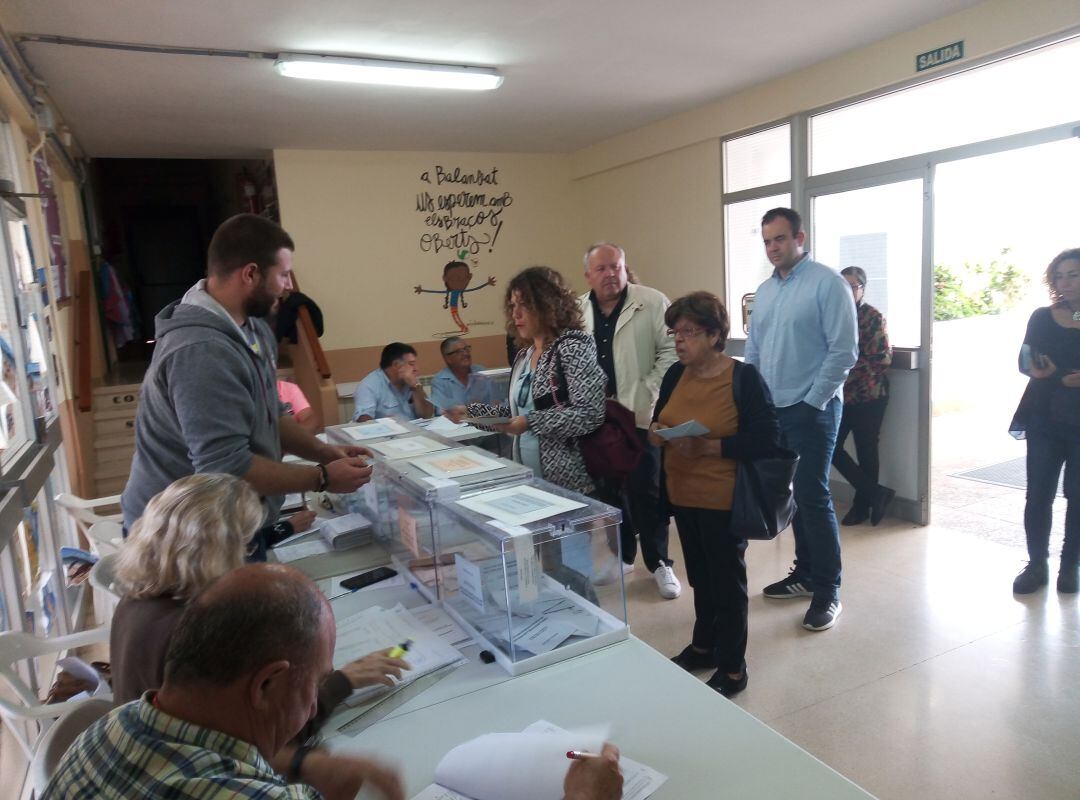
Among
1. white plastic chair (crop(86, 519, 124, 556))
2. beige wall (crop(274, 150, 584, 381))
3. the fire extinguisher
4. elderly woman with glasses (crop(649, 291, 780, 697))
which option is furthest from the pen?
the fire extinguisher

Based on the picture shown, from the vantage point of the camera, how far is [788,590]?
329 cm

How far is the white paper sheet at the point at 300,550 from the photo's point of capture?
223 centimetres

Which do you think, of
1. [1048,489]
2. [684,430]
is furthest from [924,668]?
[684,430]

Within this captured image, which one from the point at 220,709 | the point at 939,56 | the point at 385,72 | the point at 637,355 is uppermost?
the point at 385,72

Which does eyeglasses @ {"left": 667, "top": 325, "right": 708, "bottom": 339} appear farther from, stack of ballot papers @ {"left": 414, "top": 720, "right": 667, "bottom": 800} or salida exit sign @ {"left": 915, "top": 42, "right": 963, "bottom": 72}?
salida exit sign @ {"left": 915, "top": 42, "right": 963, "bottom": 72}

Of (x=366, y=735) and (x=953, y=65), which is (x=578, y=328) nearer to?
(x=366, y=735)

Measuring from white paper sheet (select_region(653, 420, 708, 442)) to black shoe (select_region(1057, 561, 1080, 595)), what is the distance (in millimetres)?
2082

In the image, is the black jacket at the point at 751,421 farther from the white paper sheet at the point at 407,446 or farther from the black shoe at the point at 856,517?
the black shoe at the point at 856,517

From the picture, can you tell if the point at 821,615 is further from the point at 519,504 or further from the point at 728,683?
the point at 519,504

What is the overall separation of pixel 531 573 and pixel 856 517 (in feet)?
11.0

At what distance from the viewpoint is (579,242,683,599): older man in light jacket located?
3.43 meters

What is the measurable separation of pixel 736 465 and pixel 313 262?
5047 millimetres

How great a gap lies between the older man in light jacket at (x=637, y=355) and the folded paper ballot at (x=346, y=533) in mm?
1453

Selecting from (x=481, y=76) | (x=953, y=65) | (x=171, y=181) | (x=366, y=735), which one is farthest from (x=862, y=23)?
(x=171, y=181)
